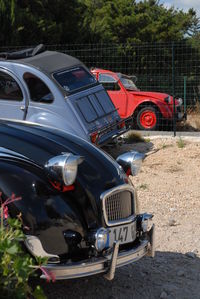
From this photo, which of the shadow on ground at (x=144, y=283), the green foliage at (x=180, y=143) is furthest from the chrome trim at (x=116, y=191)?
the green foliage at (x=180, y=143)

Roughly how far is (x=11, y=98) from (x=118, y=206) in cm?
581

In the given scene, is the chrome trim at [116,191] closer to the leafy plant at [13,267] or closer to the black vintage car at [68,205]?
the black vintage car at [68,205]

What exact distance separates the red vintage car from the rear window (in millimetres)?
3362

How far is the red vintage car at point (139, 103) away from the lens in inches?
543

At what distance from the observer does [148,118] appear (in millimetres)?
13859

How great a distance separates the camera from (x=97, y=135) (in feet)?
30.5

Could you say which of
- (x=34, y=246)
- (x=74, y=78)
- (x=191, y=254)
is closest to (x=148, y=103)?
(x=74, y=78)

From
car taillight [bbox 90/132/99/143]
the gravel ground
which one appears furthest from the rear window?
the gravel ground

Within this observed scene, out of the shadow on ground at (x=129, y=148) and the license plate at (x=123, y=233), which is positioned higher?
the license plate at (x=123, y=233)

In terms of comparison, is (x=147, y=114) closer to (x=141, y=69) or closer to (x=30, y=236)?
(x=141, y=69)

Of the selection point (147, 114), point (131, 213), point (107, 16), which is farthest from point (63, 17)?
point (131, 213)

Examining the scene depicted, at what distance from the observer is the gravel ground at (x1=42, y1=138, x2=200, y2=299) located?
173 inches

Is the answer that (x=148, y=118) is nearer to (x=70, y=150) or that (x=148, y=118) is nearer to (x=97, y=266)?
(x=70, y=150)

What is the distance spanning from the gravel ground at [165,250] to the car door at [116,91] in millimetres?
4364
